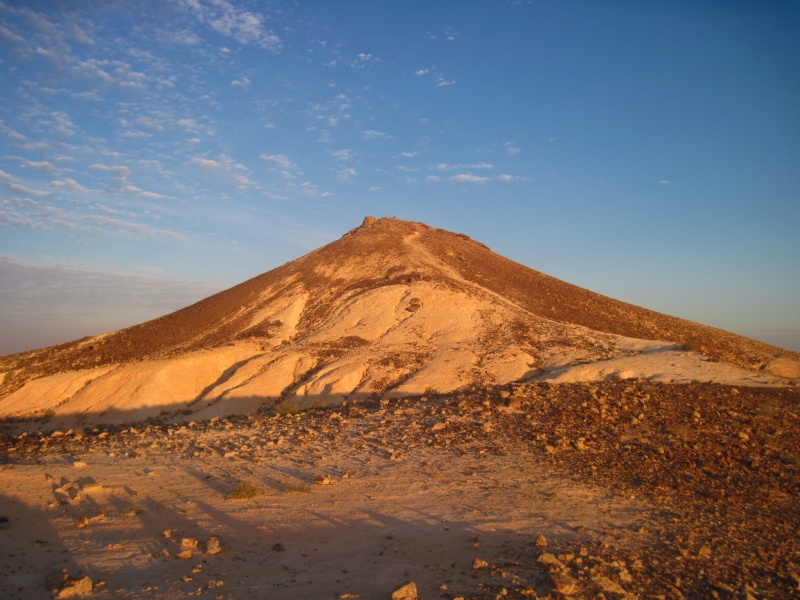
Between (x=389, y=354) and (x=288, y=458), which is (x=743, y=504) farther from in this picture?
(x=389, y=354)

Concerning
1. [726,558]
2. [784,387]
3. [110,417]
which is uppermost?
[784,387]

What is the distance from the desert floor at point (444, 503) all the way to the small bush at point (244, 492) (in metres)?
0.07

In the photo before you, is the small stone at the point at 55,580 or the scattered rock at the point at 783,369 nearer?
the small stone at the point at 55,580

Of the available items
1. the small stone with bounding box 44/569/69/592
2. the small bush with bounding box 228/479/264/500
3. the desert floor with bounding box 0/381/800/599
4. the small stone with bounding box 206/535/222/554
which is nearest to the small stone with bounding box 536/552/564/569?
the desert floor with bounding box 0/381/800/599

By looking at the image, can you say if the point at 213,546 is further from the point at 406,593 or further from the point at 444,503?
the point at 444,503

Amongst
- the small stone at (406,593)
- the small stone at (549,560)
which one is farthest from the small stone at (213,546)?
the small stone at (549,560)

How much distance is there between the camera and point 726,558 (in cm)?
627

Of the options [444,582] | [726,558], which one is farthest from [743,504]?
[444,582]

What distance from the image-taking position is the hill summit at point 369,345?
729 inches

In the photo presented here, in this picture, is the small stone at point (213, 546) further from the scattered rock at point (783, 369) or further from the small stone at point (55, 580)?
the scattered rock at point (783, 369)

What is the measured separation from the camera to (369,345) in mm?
→ 23094

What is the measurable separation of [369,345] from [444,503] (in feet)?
50.0

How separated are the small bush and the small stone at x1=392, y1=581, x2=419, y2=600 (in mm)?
4020

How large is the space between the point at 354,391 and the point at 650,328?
1779 centimetres
